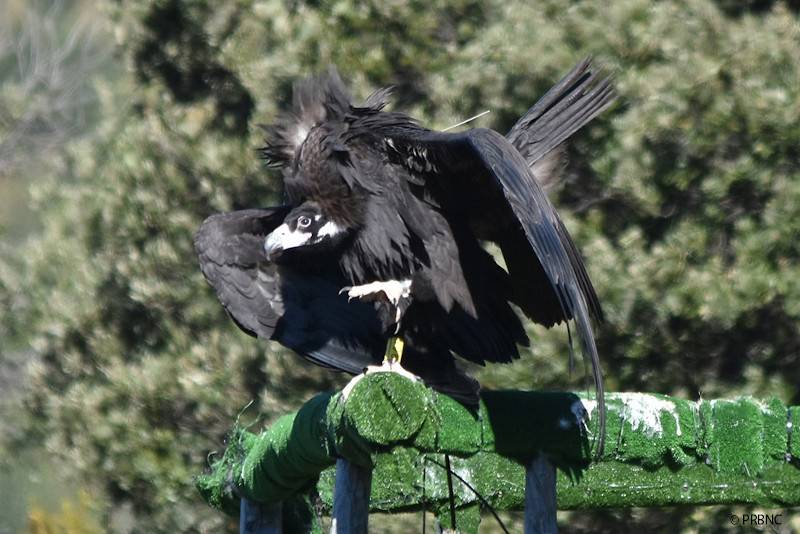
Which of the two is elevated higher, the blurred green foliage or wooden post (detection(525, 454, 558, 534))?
the blurred green foliage

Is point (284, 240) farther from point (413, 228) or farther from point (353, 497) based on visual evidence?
point (353, 497)

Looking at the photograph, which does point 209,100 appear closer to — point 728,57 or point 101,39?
point 728,57

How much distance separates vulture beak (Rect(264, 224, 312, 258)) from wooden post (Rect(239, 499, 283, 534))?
0.86 metres

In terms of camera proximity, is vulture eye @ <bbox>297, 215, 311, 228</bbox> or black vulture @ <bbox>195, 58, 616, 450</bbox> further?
vulture eye @ <bbox>297, 215, 311, 228</bbox>

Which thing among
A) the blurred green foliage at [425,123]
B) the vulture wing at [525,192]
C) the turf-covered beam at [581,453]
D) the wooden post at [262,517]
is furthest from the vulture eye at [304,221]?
the blurred green foliage at [425,123]

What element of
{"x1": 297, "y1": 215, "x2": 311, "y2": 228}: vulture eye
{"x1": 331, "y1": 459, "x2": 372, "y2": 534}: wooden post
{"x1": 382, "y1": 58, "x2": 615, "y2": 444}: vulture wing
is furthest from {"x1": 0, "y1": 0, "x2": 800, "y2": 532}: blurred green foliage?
{"x1": 331, "y1": 459, "x2": 372, "y2": 534}: wooden post

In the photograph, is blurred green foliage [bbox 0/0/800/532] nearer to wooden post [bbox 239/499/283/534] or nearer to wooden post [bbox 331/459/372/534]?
wooden post [bbox 239/499/283/534]

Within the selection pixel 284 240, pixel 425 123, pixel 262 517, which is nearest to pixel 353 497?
pixel 262 517

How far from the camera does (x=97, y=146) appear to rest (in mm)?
7969

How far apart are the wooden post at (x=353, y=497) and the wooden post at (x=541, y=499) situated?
462 mm

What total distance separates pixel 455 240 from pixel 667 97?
1.90 metres

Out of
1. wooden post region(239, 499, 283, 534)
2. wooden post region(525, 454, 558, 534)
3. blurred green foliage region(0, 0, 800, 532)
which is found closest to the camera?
wooden post region(525, 454, 558, 534)

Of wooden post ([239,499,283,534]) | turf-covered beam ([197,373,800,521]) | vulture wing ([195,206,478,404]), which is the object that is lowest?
wooden post ([239,499,283,534])

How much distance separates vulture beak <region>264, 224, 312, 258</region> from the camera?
3.25 meters
